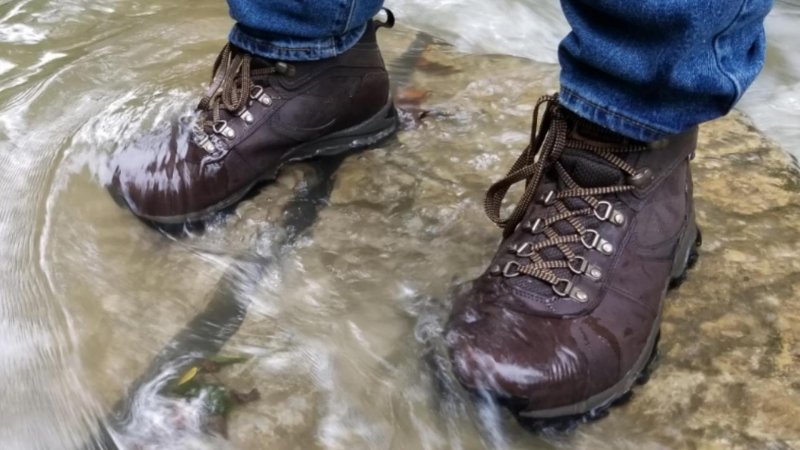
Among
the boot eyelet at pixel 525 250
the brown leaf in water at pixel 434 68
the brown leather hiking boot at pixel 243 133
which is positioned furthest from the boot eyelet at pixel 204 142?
the brown leaf in water at pixel 434 68

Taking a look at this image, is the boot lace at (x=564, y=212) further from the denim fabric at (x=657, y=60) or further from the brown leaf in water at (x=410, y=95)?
the brown leaf in water at (x=410, y=95)

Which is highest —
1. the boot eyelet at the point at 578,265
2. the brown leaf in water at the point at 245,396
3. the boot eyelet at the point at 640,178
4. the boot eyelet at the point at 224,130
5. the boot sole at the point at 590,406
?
the boot eyelet at the point at 224,130

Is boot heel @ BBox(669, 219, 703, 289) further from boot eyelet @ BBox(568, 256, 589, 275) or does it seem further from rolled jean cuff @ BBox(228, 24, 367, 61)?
rolled jean cuff @ BBox(228, 24, 367, 61)

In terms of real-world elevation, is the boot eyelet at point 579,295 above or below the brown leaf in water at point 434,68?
above

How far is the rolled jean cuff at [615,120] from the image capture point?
1142 millimetres

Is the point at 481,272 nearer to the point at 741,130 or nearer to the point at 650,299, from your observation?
the point at 650,299

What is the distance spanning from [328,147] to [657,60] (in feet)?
2.60

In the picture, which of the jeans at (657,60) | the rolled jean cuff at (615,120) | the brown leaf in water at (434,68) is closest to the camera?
the jeans at (657,60)

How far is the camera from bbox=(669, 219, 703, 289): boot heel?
130 centimetres

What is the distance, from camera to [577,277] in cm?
116

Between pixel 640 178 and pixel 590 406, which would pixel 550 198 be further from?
pixel 590 406

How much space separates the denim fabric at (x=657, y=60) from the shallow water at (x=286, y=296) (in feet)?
1.22

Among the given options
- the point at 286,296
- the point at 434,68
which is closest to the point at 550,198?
the point at 286,296

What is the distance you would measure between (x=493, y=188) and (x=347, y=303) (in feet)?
1.04
